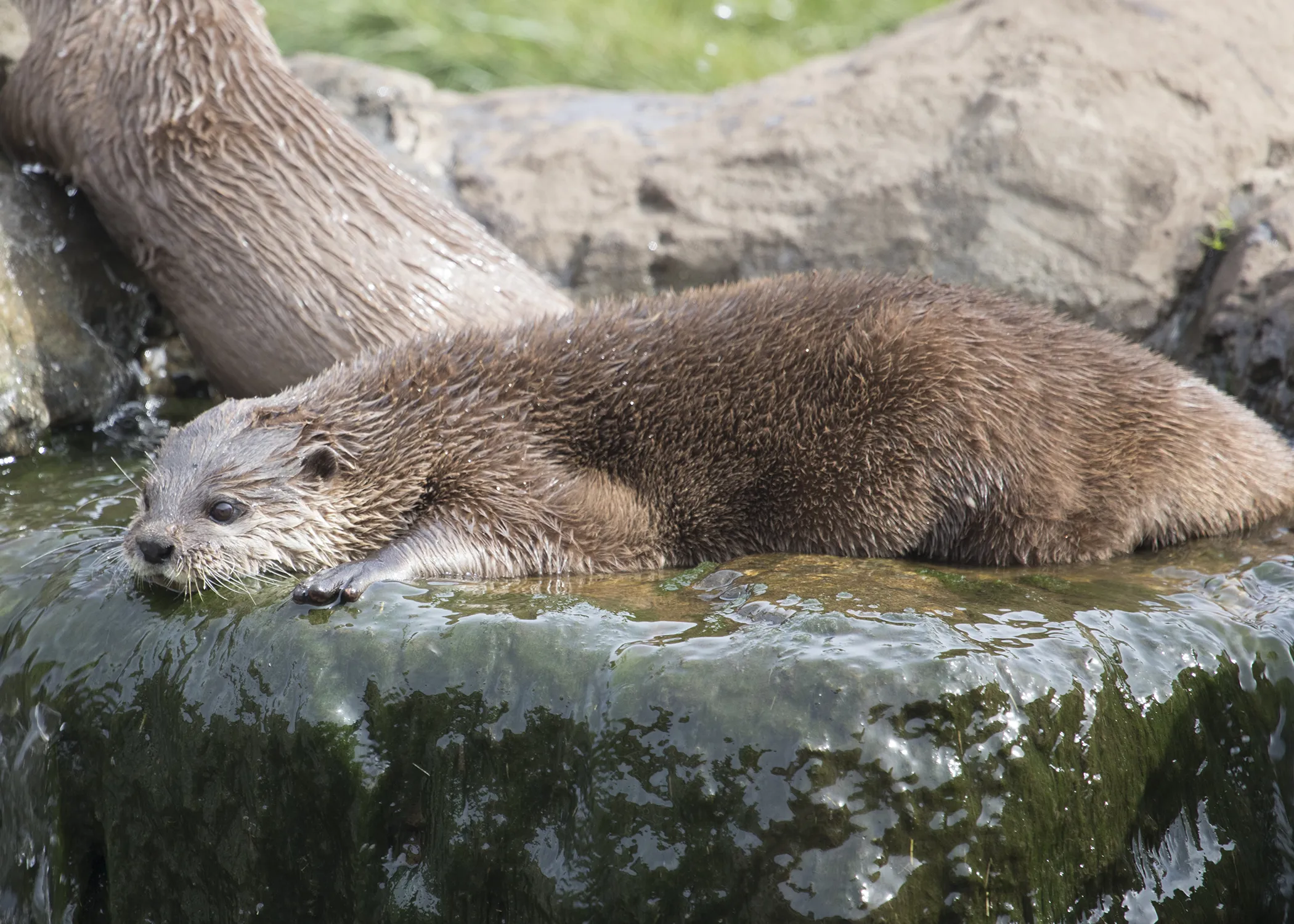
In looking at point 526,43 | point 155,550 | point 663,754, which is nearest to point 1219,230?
point 663,754

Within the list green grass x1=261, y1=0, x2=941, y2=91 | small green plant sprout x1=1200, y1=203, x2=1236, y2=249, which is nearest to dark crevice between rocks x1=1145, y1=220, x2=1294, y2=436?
small green plant sprout x1=1200, y1=203, x2=1236, y2=249

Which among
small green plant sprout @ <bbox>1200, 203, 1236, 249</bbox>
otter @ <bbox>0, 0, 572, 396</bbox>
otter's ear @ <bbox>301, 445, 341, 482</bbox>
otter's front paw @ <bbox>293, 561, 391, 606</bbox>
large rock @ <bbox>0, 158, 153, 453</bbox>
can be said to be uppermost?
small green plant sprout @ <bbox>1200, 203, 1236, 249</bbox>

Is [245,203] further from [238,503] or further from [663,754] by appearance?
[663,754]

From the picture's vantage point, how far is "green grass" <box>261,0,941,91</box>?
8.02 m

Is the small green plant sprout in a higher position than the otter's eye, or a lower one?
higher

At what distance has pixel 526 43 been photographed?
8.22m

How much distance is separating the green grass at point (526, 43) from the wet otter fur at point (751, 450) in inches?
190

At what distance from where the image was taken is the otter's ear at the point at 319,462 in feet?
10.5

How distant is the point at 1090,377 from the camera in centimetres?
331

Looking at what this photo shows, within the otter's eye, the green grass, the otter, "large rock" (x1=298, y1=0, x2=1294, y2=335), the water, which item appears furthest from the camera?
the green grass

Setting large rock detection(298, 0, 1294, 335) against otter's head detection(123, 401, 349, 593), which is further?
large rock detection(298, 0, 1294, 335)

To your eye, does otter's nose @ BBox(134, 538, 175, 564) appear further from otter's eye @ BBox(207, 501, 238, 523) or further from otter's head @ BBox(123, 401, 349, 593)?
otter's eye @ BBox(207, 501, 238, 523)

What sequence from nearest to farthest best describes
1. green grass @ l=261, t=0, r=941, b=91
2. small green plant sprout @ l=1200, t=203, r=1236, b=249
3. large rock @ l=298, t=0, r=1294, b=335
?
small green plant sprout @ l=1200, t=203, r=1236, b=249 → large rock @ l=298, t=0, r=1294, b=335 → green grass @ l=261, t=0, r=941, b=91

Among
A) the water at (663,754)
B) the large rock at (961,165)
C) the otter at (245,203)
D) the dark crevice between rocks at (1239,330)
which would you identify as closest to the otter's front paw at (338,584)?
the water at (663,754)
